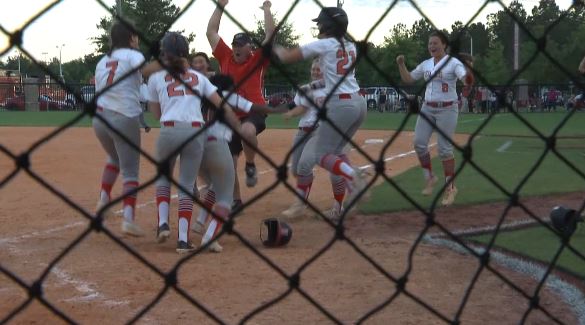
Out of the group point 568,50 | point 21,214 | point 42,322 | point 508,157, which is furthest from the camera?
point 568,50

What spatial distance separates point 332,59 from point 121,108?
1489 millimetres

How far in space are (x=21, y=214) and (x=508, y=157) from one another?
745cm

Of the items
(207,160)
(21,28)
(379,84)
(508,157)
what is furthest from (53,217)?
(379,84)

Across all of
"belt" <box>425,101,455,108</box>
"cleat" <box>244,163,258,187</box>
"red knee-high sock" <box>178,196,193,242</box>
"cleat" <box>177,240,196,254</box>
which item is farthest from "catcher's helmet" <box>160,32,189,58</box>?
"belt" <box>425,101,455,108</box>

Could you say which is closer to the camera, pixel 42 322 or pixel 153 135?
pixel 42 322

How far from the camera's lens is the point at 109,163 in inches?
228

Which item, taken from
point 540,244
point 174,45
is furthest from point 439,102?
point 174,45

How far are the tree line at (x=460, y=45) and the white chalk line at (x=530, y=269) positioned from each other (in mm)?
1243

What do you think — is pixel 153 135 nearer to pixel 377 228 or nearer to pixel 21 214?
pixel 21 214

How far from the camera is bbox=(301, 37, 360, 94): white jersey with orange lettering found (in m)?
4.41

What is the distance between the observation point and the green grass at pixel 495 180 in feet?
24.4

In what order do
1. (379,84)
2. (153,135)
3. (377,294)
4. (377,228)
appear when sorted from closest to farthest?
(377,294), (377,228), (153,135), (379,84)

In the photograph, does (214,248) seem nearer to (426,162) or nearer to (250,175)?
(250,175)

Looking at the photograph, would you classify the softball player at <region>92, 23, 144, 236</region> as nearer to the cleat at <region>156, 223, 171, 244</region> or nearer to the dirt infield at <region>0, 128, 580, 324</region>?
the cleat at <region>156, 223, 171, 244</region>
